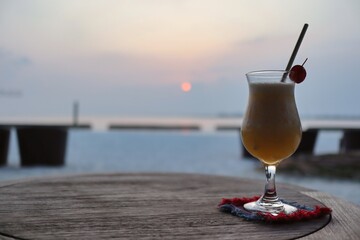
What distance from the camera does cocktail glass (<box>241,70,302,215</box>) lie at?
0.76 meters

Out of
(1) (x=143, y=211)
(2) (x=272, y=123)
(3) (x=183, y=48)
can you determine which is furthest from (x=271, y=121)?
(3) (x=183, y=48)

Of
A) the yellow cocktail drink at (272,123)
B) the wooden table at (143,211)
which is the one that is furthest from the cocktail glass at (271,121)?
the wooden table at (143,211)

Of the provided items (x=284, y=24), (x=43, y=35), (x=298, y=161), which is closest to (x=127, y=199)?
(x=284, y=24)

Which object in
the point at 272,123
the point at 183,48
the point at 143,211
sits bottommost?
the point at 143,211

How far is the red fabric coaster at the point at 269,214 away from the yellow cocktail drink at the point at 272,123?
98mm

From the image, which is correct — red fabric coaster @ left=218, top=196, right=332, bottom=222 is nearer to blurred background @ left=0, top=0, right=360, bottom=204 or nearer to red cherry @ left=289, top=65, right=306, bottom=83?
red cherry @ left=289, top=65, right=306, bottom=83

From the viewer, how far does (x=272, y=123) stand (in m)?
0.76

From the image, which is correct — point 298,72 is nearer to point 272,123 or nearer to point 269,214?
point 272,123

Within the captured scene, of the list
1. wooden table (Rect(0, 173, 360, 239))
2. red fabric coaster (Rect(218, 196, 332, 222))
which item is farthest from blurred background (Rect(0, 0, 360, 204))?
red fabric coaster (Rect(218, 196, 332, 222))

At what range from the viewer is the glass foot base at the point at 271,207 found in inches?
27.4

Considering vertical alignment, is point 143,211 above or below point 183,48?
below

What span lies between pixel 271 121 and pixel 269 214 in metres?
0.18

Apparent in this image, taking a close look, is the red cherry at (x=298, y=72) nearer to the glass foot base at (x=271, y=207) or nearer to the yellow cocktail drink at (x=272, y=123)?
the yellow cocktail drink at (x=272, y=123)

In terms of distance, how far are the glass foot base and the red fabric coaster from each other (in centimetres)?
1
